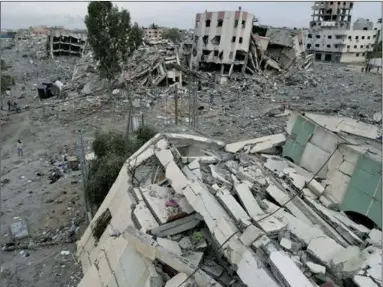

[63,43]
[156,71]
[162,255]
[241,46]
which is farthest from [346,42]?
[162,255]

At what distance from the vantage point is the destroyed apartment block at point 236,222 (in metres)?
3.37

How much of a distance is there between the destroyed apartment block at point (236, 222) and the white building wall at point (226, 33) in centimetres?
1796

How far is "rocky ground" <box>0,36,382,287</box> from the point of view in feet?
20.2

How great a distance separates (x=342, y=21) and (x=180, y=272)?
5034 cm

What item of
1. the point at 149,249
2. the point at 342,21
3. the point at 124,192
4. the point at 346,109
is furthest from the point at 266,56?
the point at 342,21

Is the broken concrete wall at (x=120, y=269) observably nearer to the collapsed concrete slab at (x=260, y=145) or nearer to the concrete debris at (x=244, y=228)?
the concrete debris at (x=244, y=228)

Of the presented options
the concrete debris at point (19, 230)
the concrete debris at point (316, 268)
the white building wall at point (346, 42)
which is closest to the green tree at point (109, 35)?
the concrete debris at point (19, 230)

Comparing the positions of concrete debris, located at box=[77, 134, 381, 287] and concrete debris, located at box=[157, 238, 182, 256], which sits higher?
concrete debris, located at box=[77, 134, 381, 287]

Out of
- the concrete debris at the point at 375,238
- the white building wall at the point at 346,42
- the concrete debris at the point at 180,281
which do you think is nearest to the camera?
the concrete debris at the point at 180,281

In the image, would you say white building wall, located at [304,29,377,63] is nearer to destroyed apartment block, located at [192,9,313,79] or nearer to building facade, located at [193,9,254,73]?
destroyed apartment block, located at [192,9,313,79]

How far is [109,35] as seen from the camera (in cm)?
1581

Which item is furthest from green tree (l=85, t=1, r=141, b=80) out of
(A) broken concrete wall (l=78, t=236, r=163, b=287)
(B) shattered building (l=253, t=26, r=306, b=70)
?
(A) broken concrete wall (l=78, t=236, r=163, b=287)

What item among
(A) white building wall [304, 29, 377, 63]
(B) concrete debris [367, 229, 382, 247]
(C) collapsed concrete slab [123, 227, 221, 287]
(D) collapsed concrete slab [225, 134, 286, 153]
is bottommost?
(C) collapsed concrete slab [123, 227, 221, 287]

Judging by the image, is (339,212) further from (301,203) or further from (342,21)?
(342,21)
